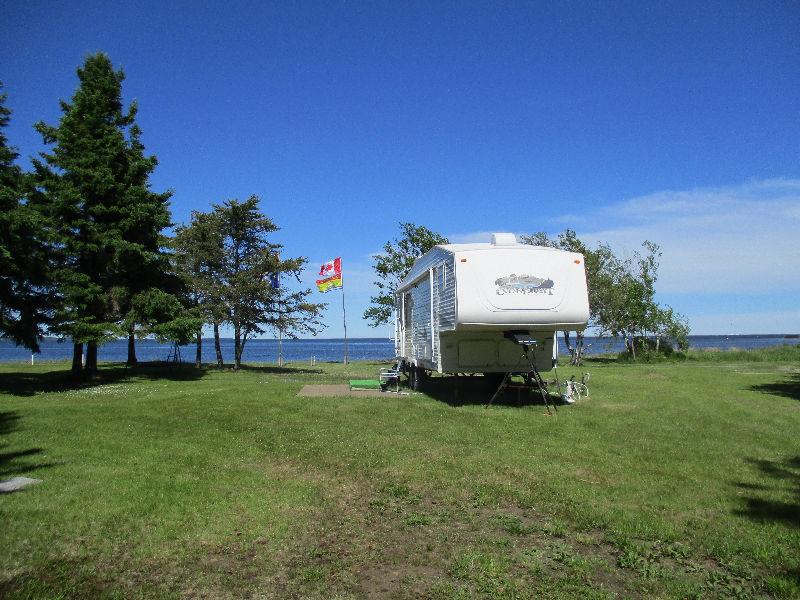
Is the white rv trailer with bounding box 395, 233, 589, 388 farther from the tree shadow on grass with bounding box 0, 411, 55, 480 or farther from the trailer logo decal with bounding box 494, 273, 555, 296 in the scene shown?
the tree shadow on grass with bounding box 0, 411, 55, 480

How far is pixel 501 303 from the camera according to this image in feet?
43.4

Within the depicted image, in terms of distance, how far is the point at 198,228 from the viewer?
100 feet

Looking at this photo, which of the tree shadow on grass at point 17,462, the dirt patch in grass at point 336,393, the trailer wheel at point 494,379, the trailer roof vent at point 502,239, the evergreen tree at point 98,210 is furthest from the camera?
the evergreen tree at point 98,210

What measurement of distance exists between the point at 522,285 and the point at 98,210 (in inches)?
661

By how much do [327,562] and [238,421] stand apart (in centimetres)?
751

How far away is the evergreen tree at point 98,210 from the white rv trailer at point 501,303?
43.5ft

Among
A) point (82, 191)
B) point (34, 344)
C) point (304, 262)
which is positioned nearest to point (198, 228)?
point (304, 262)

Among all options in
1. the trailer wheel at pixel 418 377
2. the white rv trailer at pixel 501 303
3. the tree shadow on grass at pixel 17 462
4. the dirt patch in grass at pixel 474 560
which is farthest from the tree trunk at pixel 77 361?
the dirt patch in grass at pixel 474 560

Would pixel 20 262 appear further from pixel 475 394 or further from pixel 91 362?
pixel 475 394

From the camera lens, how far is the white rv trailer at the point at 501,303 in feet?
43.4

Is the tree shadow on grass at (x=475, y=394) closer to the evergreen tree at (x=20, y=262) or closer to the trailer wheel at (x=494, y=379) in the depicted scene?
the trailer wheel at (x=494, y=379)

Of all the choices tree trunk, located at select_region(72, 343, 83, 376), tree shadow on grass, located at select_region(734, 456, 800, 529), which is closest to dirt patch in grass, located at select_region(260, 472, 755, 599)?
tree shadow on grass, located at select_region(734, 456, 800, 529)

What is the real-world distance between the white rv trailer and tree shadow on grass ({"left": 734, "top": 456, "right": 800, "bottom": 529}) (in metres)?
5.46

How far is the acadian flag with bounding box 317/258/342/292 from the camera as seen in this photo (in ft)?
124
